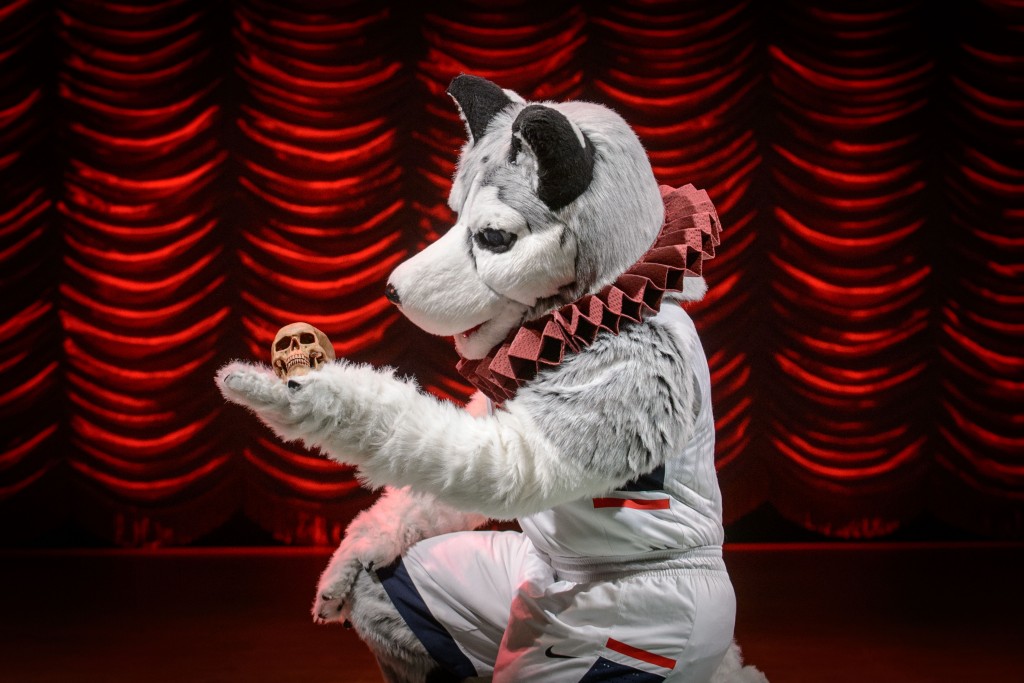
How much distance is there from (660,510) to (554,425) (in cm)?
→ 19

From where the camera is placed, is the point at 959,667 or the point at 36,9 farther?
the point at 36,9

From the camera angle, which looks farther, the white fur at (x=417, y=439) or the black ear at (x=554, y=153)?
the black ear at (x=554, y=153)

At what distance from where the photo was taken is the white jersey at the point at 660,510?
102 centimetres

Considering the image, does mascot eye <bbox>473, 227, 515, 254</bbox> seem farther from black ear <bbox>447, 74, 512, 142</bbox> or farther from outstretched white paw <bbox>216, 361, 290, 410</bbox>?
outstretched white paw <bbox>216, 361, 290, 410</bbox>

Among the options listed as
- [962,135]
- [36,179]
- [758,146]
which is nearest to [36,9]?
[36,179]

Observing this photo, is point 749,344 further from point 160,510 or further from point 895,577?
point 160,510

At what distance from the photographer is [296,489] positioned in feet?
10.9

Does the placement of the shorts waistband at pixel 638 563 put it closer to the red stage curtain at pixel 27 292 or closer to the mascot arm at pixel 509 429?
the mascot arm at pixel 509 429

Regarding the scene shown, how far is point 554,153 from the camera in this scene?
3.25ft

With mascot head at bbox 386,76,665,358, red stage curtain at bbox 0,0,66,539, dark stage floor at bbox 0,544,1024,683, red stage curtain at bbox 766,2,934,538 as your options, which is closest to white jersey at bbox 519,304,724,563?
mascot head at bbox 386,76,665,358

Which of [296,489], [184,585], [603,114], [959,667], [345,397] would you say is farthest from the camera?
[296,489]

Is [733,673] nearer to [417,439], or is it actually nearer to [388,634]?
[388,634]

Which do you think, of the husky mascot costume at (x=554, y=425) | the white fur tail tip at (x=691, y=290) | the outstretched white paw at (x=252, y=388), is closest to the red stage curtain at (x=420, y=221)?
the husky mascot costume at (x=554, y=425)

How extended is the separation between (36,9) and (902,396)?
354 cm
